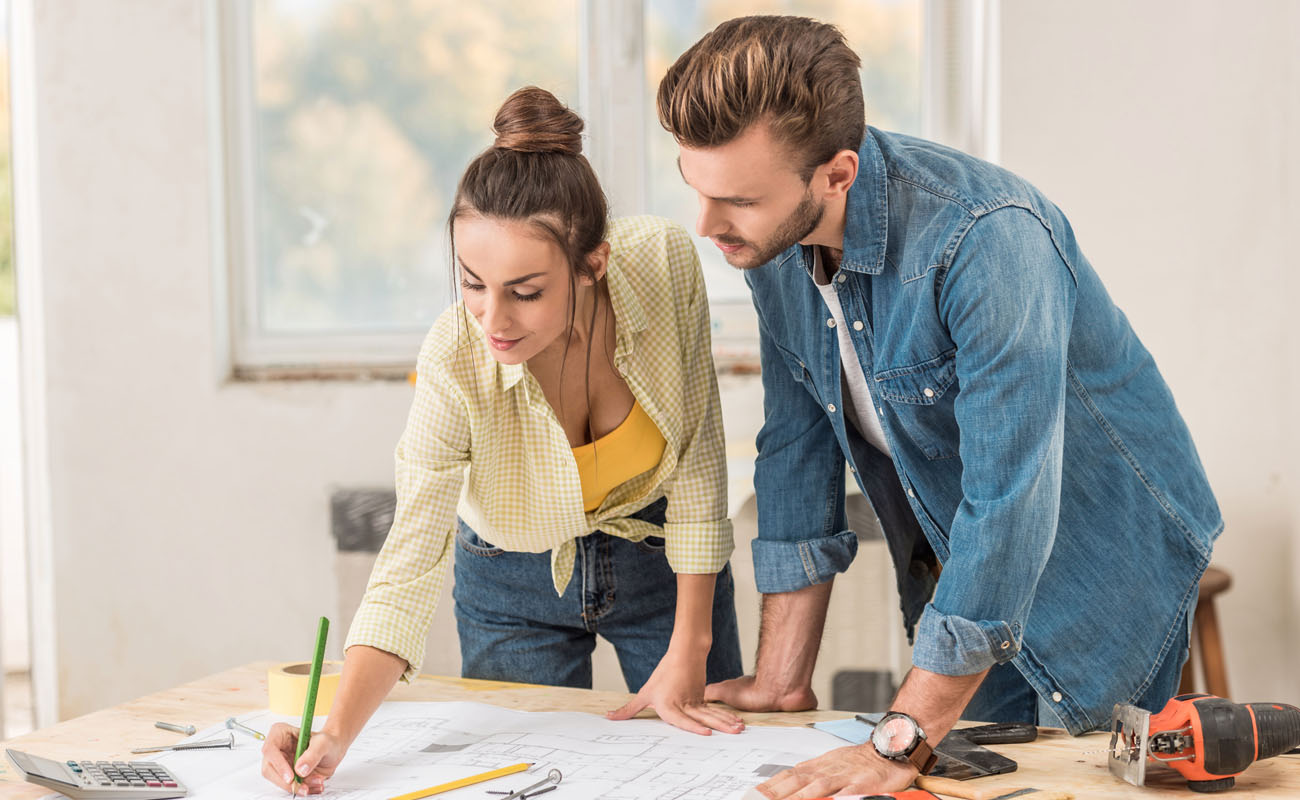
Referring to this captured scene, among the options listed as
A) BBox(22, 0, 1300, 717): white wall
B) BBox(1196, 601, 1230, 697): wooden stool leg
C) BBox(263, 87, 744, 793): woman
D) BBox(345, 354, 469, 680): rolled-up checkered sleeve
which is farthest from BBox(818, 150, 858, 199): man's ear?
BBox(1196, 601, 1230, 697): wooden stool leg

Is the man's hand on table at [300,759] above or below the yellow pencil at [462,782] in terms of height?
above

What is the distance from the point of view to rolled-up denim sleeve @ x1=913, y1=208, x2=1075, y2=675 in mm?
994

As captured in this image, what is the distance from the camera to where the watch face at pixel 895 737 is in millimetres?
988

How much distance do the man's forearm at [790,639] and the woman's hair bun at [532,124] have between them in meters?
0.57

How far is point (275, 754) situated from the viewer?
103 centimetres

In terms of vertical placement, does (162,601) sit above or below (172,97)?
below

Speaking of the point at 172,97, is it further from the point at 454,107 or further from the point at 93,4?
the point at 454,107

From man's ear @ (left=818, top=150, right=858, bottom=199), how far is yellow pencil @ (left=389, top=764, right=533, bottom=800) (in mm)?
618

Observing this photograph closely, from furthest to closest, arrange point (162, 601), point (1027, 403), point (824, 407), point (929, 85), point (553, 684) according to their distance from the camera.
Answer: point (162, 601), point (929, 85), point (553, 684), point (824, 407), point (1027, 403)

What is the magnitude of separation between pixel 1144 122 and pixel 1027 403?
55.4 inches

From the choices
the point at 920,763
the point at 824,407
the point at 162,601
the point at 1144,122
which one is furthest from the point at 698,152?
the point at 162,601

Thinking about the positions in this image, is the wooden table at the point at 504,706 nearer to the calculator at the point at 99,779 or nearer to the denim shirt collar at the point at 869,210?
the calculator at the point at 99,779

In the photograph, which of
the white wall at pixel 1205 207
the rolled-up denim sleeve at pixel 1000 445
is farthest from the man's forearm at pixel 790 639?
the white wall at pixel 1205 207

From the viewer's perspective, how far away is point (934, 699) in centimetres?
101
